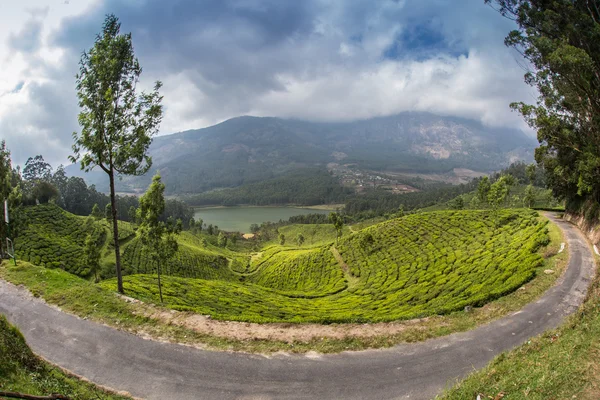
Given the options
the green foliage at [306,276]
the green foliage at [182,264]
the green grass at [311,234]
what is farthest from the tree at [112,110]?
the green grass at [311,234]

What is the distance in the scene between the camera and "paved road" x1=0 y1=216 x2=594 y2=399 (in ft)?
32.6

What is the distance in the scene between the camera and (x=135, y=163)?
54.4ft

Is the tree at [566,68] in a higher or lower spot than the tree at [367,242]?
higher

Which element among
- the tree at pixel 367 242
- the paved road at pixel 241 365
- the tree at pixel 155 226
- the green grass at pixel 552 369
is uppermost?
the tree at pixel 155 226

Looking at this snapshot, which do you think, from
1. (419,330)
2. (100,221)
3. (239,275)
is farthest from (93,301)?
(100,221)

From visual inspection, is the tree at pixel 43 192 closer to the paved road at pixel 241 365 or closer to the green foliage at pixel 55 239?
the green foliage at pixel 55 239

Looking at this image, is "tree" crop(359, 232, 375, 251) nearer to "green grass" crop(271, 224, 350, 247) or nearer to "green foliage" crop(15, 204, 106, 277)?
"green foliage" crop(15, 204, 106, 277)

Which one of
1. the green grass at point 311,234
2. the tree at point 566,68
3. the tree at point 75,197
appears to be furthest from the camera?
the green grass at point 311,234

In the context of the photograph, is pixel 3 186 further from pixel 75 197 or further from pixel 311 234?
pixel 75 197

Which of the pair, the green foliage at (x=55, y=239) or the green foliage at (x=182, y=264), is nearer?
the green foliage at (x=55, y=239)

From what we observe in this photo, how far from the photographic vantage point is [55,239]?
51.1 m

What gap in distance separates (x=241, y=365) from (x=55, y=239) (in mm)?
56262

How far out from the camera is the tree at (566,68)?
17.8 meters

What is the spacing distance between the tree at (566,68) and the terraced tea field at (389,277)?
10.5 m
